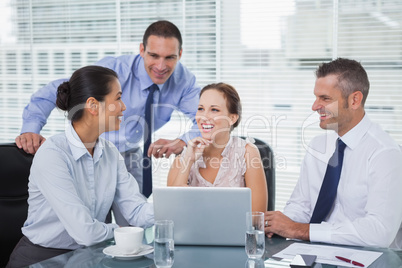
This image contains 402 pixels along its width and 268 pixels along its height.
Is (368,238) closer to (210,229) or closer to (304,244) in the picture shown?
(304,244)

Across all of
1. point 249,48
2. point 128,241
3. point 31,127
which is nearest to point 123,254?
point 128,241

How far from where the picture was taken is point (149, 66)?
9.38 ft

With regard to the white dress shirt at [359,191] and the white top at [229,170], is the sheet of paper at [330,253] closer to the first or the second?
the white dress shirt at [359,191]

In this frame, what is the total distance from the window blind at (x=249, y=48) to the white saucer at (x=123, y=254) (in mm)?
2300

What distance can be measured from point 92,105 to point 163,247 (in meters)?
0.86

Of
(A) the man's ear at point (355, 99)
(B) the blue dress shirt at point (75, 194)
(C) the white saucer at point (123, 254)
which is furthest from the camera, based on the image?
(A) the man's ear at point (355, 99)

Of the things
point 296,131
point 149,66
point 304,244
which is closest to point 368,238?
point 304,244

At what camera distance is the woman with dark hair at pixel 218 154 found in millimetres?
2273

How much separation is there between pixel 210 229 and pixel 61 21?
→ 3.27 meters

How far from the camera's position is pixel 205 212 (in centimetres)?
158

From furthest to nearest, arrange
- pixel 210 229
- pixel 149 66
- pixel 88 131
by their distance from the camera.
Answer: pixel 149 66 < pixel 88 131 < pixel 210 229

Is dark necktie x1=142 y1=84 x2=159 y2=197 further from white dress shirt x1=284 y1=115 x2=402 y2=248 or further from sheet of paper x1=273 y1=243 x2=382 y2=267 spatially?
sheet of paper x1=273 y1=243 x2=382 y2=267

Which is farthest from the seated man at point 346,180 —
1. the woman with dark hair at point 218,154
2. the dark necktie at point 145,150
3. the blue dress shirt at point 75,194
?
the dark necktie at point 145,150

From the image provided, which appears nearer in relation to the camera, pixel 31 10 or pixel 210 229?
pixel 210 229
